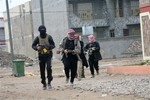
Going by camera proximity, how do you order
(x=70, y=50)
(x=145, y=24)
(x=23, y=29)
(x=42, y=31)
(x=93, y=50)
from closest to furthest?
(x=42, y=31)
(x=70, y=50)
(x=93, y=50)
(x=145, y=24)
(x=23, y=29)

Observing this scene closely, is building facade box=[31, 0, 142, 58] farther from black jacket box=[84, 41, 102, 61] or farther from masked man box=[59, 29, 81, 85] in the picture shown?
masked man box=[59, 29, 81, 85]

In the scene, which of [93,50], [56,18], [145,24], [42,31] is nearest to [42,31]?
[42,31]

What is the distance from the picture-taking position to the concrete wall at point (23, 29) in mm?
64062

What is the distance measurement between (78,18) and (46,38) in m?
39.3

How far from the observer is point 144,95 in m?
9.53

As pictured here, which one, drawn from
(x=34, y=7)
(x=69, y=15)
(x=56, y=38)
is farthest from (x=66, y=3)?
(x=34, y=7)

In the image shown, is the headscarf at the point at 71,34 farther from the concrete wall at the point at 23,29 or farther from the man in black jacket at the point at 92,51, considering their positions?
the concrete wall at the point at 23,29

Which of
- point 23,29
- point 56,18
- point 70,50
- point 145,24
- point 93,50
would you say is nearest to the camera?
point 70,50

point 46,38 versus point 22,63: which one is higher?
point 46,38

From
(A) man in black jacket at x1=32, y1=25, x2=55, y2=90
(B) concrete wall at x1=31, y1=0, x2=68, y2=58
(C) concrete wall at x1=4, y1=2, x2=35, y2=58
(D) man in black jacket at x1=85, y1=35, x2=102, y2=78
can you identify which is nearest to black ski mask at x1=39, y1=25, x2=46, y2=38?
(A) man in black jacket at x1=32, y1=25, x2=55, y2=90

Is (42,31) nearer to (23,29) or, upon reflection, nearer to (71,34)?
(71,34)

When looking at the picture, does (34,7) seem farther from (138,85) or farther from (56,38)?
(138,85)

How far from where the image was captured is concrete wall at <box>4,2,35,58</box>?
6406 cm

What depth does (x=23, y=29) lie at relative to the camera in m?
66.4
